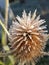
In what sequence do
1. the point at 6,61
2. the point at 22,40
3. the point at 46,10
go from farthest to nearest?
the point at 46,10 → the point at 6,61 → the point at 22,40

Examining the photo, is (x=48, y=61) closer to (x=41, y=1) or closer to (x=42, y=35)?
(x=41, y=1)

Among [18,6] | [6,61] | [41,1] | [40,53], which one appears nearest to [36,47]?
[40,53]

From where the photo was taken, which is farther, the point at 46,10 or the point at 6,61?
the point at 46,10

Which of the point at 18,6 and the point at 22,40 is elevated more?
the point at 22,40

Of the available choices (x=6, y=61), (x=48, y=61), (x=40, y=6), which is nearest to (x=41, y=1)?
(x=40, y=6)

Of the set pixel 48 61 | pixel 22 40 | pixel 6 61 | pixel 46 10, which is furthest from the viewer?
pixel 46 10

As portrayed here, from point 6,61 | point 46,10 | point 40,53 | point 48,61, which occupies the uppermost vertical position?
point 40,53

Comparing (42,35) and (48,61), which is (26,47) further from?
(48,61)
